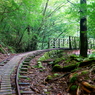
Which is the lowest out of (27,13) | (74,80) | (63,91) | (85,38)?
(63,91)

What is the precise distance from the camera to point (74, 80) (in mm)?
4441

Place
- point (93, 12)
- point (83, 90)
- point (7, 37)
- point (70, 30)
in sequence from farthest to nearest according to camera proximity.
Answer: point (70, 30), point (7, 37), point (93, 12), point (83, 90)

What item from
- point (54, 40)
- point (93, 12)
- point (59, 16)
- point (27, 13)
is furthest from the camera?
point (59, 16)

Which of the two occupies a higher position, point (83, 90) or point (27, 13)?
point (27, 13)

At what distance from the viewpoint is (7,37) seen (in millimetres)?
14570

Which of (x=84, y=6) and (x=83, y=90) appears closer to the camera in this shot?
(x=83, y=90)

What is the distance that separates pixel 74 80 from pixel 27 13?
9.41 meters

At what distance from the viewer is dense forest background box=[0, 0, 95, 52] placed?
854 cm

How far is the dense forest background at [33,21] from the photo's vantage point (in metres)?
8.54

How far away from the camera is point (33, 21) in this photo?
44.9ft

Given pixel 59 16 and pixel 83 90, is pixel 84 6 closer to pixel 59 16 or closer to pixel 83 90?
pixel 83 90

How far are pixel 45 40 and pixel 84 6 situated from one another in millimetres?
13923

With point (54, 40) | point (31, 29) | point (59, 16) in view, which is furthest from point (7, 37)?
point (59, 16)

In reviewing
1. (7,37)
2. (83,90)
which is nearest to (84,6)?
(83,90)
